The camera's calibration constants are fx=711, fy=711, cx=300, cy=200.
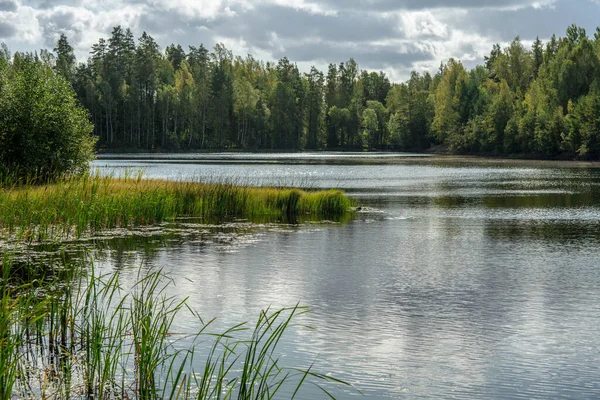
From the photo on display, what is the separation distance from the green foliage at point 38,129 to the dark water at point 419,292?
1124 centimetres

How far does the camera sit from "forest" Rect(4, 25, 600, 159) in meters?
117

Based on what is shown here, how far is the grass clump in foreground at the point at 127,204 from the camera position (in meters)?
20.9

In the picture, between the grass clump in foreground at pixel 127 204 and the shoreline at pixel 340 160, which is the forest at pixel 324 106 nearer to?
the shoreline at pixel 340 160

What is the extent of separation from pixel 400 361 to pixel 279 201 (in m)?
23.6

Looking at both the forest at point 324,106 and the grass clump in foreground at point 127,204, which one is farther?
the forest at point 324,106

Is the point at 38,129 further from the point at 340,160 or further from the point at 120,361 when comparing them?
the point at 340,160

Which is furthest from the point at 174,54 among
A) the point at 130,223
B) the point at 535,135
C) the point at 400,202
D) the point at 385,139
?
the point at 130,223

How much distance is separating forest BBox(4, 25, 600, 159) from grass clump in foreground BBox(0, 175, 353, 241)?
77.8m

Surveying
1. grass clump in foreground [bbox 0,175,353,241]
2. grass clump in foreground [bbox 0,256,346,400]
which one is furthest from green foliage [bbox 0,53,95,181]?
grass clump in foreground [bbox 0,256,346,400]

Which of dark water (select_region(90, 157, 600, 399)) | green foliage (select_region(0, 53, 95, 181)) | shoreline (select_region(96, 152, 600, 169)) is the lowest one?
dark water (select_region(90, 157, 600, 399))

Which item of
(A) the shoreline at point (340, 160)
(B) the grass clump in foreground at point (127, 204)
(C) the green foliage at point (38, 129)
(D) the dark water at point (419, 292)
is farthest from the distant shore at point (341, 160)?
(D) the dark water at point (419, 292)

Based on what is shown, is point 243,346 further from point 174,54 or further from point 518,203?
point 174,54

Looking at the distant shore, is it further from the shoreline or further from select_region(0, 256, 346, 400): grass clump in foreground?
select_region(0, 256, 346, 400): grass clump in foreground

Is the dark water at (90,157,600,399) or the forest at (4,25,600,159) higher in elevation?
the forest at (4,25,600,159)
